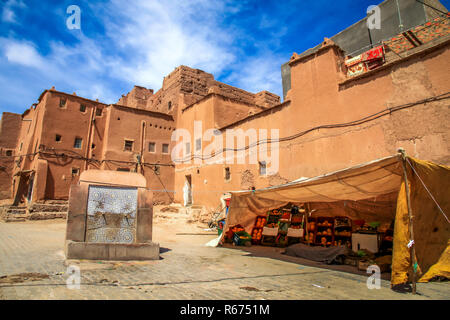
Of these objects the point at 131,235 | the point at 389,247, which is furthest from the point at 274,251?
the point at 131,235

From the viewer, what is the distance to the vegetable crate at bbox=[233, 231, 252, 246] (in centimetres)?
1106

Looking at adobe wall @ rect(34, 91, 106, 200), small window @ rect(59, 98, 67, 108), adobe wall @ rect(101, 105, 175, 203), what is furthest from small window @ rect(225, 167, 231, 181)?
small window @ rect(59, 98, 67, 108)

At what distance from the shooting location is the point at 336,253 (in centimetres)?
782

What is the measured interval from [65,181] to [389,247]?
19.7 meters

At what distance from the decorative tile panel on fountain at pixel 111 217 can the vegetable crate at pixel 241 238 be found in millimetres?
4155

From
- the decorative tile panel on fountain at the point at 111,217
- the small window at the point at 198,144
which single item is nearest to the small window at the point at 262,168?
the small window at the point at 198,144

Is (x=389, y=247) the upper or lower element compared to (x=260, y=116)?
lower

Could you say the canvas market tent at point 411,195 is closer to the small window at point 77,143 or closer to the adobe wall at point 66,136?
the adobe wall at point 66,136

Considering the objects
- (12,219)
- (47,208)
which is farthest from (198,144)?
(12,219)

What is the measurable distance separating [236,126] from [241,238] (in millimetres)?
8120

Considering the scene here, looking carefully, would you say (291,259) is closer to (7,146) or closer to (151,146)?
(151,146)

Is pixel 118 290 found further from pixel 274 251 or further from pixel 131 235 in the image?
pixel 274 251

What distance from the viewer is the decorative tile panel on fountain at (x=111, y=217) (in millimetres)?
7246

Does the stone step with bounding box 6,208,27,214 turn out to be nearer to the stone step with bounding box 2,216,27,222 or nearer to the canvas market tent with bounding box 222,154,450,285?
the stone step with bounding box 2,216,27,222
